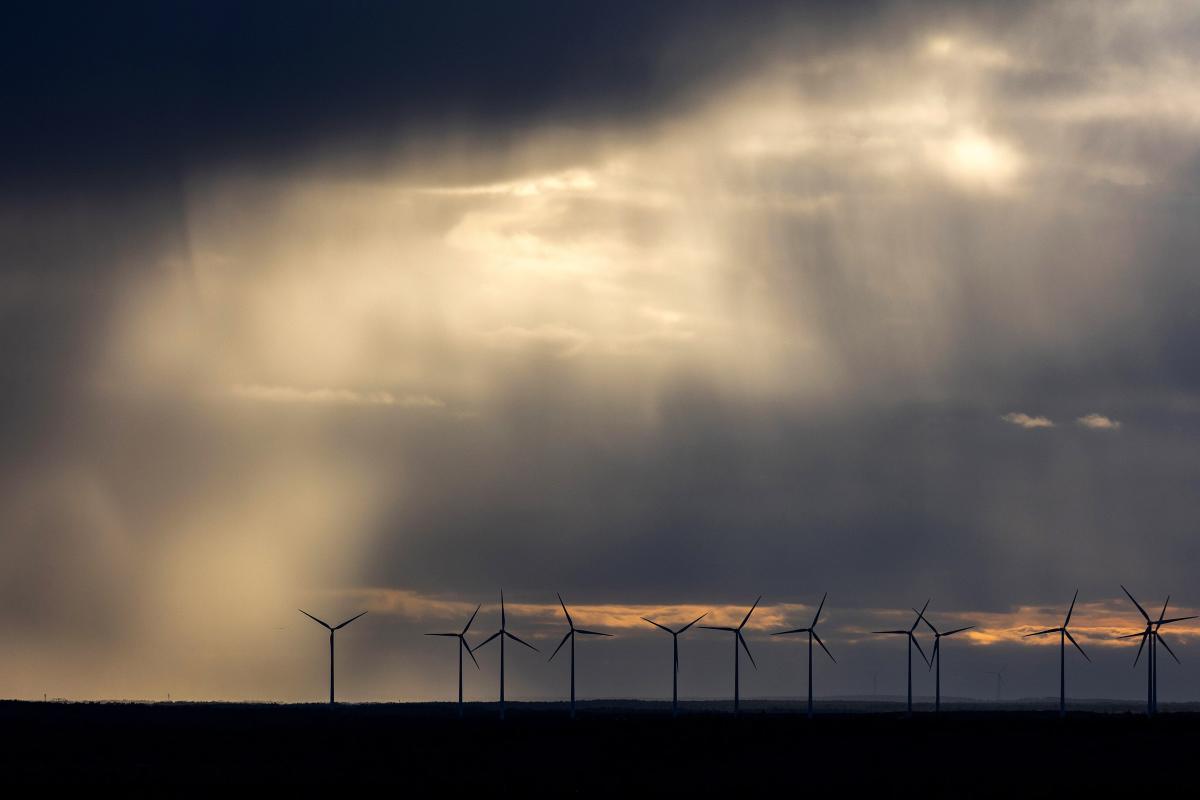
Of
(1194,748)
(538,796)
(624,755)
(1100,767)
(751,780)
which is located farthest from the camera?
(1194,748)

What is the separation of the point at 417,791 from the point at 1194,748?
305 ft

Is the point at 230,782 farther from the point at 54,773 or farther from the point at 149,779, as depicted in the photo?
the point at 54,773

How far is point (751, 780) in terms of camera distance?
13912cm

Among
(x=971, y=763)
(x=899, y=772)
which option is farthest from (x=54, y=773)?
(x=971, y=763)

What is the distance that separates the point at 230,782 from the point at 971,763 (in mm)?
66525

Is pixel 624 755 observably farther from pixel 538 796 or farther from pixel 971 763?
pixel 538 796

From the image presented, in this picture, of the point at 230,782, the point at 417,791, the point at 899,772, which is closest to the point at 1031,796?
the point at 899,772

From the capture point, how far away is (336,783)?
130625 millimetres

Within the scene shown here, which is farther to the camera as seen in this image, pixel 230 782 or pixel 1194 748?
pixel 1194 748

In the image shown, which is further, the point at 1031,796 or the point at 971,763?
the point at 971,763

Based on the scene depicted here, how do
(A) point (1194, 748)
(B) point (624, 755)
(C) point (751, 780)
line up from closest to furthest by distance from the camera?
(C) point (751, 780), (B) point (624, 755), (A) point (1194, 748)

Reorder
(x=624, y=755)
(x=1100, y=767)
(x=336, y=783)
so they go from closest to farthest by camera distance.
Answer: (x=336, y=783)
(x=1100, y=767)
(x=624, y=755)

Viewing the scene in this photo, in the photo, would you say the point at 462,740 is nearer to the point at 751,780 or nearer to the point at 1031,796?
the point at 751,780

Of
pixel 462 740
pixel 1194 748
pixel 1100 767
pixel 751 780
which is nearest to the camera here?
pixel 751 780
